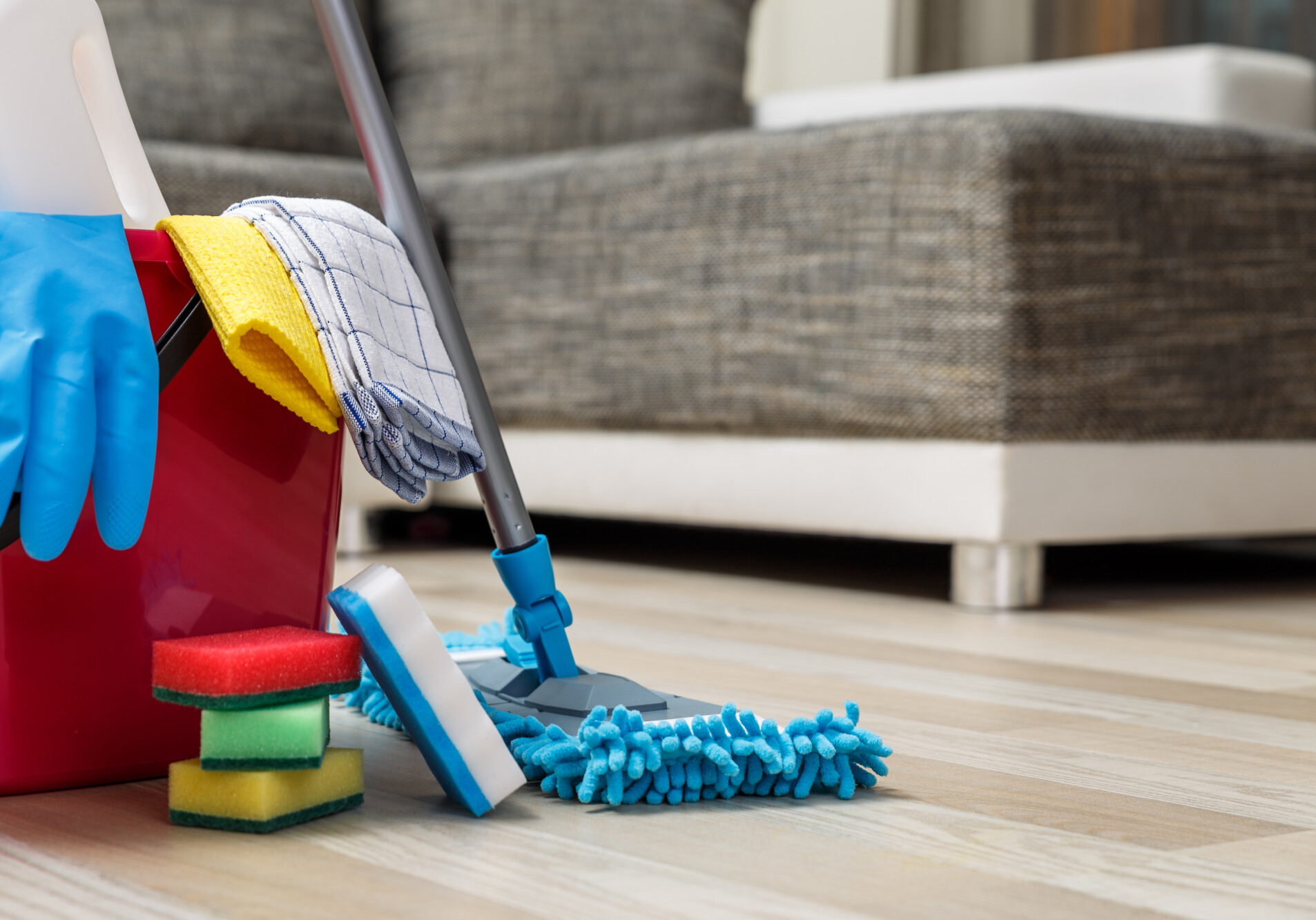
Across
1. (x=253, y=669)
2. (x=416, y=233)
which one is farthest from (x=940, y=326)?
(x=253, y=669)

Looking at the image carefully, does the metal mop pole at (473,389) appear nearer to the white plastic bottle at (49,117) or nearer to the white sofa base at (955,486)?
the white plastic bottle at (49,117)

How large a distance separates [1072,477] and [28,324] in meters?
1.09

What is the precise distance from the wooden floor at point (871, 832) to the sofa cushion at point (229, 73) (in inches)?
52.0

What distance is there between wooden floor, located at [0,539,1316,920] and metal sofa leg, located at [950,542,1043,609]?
1.08 feet

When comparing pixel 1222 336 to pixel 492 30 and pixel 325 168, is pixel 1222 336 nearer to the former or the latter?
pixel 325 168

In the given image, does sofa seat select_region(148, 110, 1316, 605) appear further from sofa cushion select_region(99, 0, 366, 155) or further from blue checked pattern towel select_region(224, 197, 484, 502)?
blue checked pattern towel select_region(224, 197, 484, 502)

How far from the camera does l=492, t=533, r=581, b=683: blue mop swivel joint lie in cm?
85

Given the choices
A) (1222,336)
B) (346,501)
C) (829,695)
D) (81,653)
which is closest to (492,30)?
(346,501)

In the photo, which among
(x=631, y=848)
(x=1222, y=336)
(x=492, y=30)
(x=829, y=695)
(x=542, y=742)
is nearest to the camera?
(x=631, y=848)

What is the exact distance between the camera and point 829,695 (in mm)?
1043

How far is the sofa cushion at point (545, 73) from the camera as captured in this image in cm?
233

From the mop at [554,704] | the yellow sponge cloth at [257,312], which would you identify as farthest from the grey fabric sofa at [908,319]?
the yellow sponge cloth at [257,312]

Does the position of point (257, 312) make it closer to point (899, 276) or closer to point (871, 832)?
point (871, 832)

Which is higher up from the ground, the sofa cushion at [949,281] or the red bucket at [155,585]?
the sofa cushion at [949,281]
